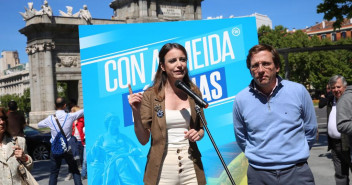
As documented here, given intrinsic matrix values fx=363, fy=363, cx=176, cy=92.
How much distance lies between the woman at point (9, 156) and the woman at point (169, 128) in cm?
164

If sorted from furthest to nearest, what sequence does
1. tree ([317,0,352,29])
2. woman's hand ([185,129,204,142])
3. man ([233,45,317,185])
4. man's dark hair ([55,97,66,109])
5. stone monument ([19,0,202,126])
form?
stone monument ([19,0,202,126]), tree ([317,0,352,29]), man's dark hair ([55,97,66,109]), woman's hand ([185,129,204,142]), man ([233,45,317,185])

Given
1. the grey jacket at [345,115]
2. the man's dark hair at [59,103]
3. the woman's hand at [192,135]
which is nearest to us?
the woman's hand at [192,135]

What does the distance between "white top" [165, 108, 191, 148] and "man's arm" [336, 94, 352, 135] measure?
1501mm

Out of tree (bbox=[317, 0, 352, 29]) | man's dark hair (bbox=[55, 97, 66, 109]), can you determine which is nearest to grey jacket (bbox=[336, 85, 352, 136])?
man's dark hair (bbox=[55, 97, 66, 109])

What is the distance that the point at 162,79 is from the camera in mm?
3090

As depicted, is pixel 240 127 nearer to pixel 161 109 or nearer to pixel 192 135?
pixel 192 135

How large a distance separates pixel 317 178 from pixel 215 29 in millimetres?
4433

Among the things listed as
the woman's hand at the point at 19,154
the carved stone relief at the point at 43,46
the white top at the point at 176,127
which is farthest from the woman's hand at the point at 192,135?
the carved stone relief at the point at 43,46

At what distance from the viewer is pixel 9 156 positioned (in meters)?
3.75

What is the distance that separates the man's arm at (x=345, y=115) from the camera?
3320 mm

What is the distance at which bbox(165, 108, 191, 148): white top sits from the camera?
2.90 meters

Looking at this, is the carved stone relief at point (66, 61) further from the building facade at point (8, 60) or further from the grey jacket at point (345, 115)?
the building facade at point (8, 60)

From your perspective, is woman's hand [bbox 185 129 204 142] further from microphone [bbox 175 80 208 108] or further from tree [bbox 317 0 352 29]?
tree [bbox 317 0 352 29]

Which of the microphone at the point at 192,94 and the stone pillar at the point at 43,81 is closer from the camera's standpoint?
the microphone at the point at 192,94
